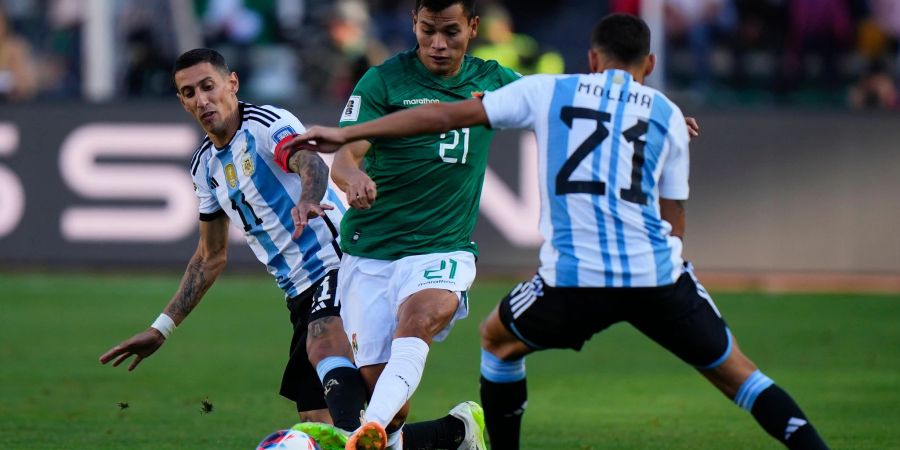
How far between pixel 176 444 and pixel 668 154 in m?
3.23

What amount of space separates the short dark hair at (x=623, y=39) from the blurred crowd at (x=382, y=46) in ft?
38.0

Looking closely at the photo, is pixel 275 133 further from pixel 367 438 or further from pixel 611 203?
pixel 611 203

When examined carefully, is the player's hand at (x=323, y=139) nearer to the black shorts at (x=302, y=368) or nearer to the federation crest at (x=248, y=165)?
the federation crest at (x=248, y=165)

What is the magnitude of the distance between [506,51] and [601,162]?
11559 millimetres

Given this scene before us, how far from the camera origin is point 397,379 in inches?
243

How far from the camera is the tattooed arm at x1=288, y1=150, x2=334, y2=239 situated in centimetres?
599

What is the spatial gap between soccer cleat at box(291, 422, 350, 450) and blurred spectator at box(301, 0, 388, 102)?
1166 cm

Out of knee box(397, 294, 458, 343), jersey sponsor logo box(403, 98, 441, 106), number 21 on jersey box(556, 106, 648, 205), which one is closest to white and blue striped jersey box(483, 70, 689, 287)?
number 21 on jersey box(556, 106, 648, 205)

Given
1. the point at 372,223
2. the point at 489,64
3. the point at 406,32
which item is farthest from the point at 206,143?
the point at 406,32

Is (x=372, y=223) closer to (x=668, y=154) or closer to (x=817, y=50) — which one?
(x=668, y=154)

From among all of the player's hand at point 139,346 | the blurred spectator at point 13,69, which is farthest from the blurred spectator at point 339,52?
the player's hand at point 139,346

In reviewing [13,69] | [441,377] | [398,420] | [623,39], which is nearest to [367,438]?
[398,420]

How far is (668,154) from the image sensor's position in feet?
19.1

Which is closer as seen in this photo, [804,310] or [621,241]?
[621,241]
